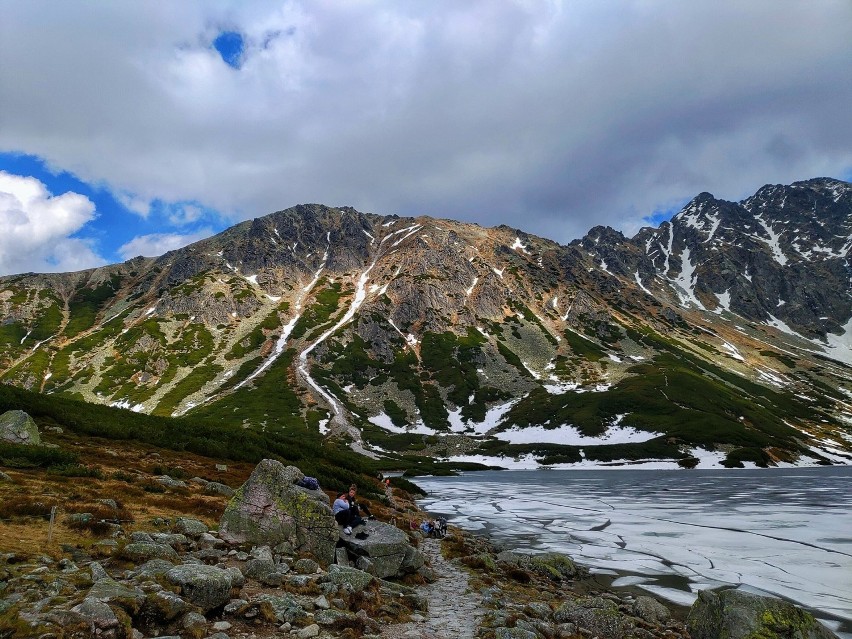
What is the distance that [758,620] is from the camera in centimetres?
1276

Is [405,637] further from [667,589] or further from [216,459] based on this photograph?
[216,459]

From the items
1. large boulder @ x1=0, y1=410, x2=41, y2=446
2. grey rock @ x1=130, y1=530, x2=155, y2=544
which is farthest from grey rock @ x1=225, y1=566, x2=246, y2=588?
large boulder @ x1=0, y1=410, x2=41, y2=446

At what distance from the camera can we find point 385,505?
42.9 metres

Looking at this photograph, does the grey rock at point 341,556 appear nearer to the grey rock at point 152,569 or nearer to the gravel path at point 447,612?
the gravel path at point 447,612

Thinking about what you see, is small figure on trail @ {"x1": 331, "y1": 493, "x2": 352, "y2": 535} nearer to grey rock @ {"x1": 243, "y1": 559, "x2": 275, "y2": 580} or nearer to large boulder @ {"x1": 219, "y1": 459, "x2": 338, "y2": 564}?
large boulder @ {"x1": 219, "y1": 459, "x2": 338, "y2": 564}

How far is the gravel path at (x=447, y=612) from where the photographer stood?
1287 cm

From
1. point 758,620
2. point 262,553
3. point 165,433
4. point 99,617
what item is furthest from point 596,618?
point 165,433

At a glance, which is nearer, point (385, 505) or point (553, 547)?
point (553, 547)

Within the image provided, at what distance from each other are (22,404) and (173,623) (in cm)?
4093

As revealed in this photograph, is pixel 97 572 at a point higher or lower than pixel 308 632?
higher

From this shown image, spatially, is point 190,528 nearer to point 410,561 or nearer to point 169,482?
point 410,561

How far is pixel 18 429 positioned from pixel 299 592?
26.4 metres

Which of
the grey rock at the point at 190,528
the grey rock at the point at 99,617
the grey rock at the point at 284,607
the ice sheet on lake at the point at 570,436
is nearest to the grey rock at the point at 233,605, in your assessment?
the grey rock at the point at 284,607

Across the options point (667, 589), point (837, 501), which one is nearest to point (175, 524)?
point (667, 589)
